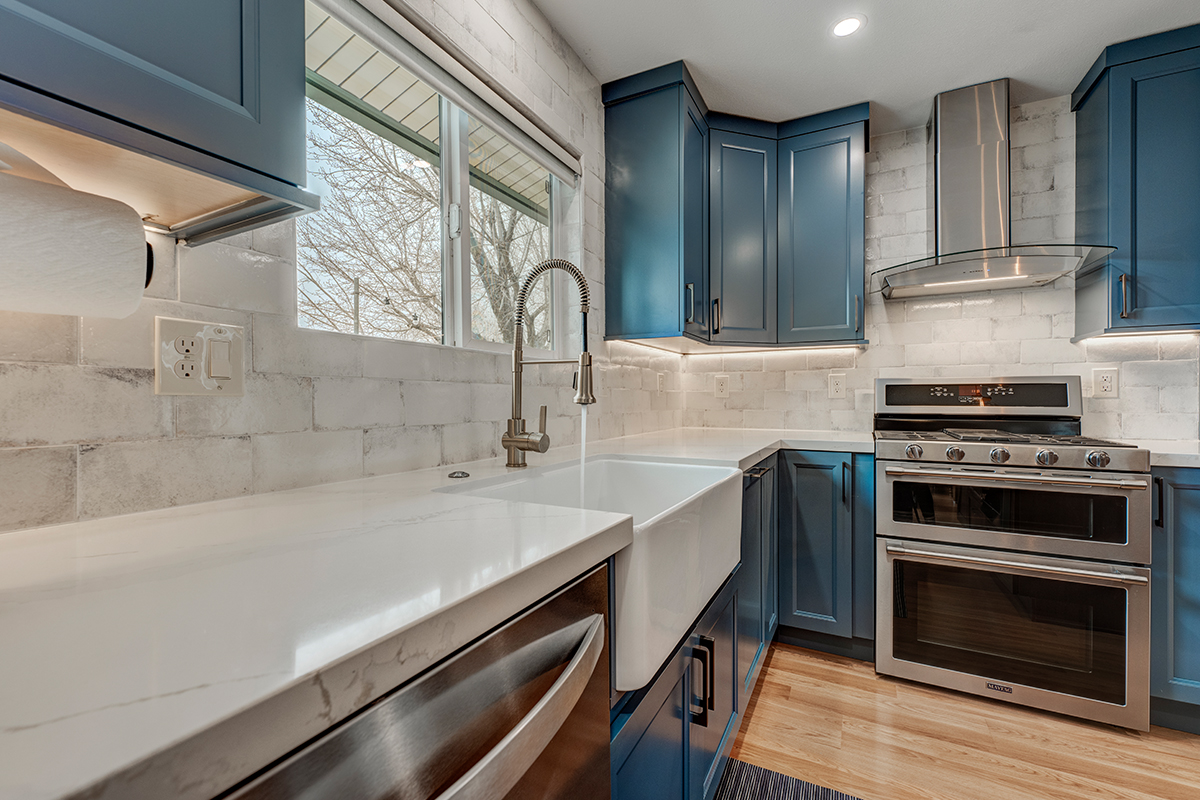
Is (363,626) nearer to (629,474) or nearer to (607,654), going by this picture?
(607,654)

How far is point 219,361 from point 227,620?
26.6 inches

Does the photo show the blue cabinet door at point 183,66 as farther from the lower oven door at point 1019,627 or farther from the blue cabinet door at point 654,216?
the lower oven door at point 1019,627

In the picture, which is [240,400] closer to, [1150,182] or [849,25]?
[849,25]

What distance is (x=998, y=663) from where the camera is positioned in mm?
1884

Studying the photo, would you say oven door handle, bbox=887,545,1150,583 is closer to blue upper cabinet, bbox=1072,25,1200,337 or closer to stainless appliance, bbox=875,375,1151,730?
stainless appliance, bbox=875,375,1151,730

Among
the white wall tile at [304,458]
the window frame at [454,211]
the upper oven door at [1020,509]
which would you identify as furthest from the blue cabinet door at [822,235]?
the white wall tile at [304,458]

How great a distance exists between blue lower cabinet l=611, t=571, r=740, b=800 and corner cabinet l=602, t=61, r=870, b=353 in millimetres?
1291

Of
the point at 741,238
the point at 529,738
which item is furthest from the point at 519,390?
the point at 741,238

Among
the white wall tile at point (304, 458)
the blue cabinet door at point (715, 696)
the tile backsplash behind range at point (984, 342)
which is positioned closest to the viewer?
the white wall tile at point (304, 458)

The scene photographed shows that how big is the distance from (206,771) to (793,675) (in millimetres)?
2258

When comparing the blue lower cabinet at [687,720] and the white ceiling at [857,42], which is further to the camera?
the white ceiling at [857,42]

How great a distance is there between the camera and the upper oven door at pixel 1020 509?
5.72 feet

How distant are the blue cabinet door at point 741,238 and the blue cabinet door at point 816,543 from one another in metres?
0.72

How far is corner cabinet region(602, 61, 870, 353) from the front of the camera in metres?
2.25
